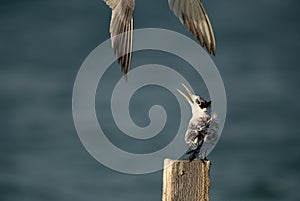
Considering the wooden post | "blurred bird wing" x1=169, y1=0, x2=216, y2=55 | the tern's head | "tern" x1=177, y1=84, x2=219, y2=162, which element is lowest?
the wooden post

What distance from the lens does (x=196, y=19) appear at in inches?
241

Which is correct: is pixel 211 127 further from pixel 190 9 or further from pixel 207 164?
pixel 190 9

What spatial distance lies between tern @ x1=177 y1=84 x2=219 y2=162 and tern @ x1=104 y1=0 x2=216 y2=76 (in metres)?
1.17

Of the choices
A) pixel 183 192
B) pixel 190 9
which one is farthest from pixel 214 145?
pixel 190 9

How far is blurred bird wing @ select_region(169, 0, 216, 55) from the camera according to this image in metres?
6.00

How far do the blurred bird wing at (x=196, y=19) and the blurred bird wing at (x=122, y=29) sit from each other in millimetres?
719

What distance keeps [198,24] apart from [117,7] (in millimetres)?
1292

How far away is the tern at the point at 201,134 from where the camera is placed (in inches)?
179

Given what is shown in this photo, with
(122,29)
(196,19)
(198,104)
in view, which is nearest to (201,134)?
(198,104)

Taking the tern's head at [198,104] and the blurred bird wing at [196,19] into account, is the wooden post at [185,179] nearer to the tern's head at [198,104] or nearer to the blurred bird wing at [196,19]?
the tern's head at [198,104]

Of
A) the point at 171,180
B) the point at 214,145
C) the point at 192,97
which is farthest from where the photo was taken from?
the point at 192,97

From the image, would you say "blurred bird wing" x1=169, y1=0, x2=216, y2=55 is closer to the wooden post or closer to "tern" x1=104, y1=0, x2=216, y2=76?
"tern" x1=104, y1=0, x2=216, y2=76

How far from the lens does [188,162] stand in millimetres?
4469

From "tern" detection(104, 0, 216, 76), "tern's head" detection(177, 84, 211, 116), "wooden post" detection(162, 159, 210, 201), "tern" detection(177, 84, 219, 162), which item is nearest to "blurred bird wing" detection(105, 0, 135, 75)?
"tern" detection(104, 0, 216, 76)
